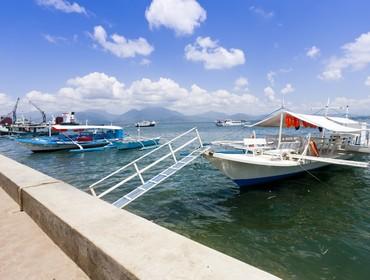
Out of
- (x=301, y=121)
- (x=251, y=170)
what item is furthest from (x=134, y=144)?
(x=251, y=170)

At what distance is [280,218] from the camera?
849 centimetres

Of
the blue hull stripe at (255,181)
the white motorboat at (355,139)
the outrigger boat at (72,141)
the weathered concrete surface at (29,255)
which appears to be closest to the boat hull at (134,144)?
the outrigger boat at (72,141)

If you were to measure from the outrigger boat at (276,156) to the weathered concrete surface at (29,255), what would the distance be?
715 cm

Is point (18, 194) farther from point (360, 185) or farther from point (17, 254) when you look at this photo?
point (360, 185)

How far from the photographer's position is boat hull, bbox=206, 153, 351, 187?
10367 millimetres

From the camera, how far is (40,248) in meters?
2.95

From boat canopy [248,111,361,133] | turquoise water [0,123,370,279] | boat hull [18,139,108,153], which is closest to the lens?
turquoise water [0,123,370,279]

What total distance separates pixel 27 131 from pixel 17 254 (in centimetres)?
7054

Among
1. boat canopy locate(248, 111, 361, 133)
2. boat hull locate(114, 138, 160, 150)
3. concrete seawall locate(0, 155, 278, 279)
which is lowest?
boat hull locate(114, 138, 160, 150)

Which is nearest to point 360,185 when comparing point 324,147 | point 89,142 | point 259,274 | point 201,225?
point 324,147

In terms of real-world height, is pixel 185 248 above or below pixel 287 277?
above

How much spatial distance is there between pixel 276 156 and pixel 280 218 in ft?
11.7

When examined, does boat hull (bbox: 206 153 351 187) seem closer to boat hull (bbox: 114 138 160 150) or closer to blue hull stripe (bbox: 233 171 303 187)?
blue hull stripe (bbox: 233 171 303 187)

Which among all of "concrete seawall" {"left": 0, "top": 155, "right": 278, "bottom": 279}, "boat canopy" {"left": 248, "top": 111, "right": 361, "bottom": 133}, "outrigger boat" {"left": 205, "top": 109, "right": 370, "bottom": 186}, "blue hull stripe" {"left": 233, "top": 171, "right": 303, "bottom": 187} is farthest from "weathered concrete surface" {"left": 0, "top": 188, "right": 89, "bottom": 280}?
"boat canopy" {"left": 248, "top": 111, "right": 361, "bottom": 133}
